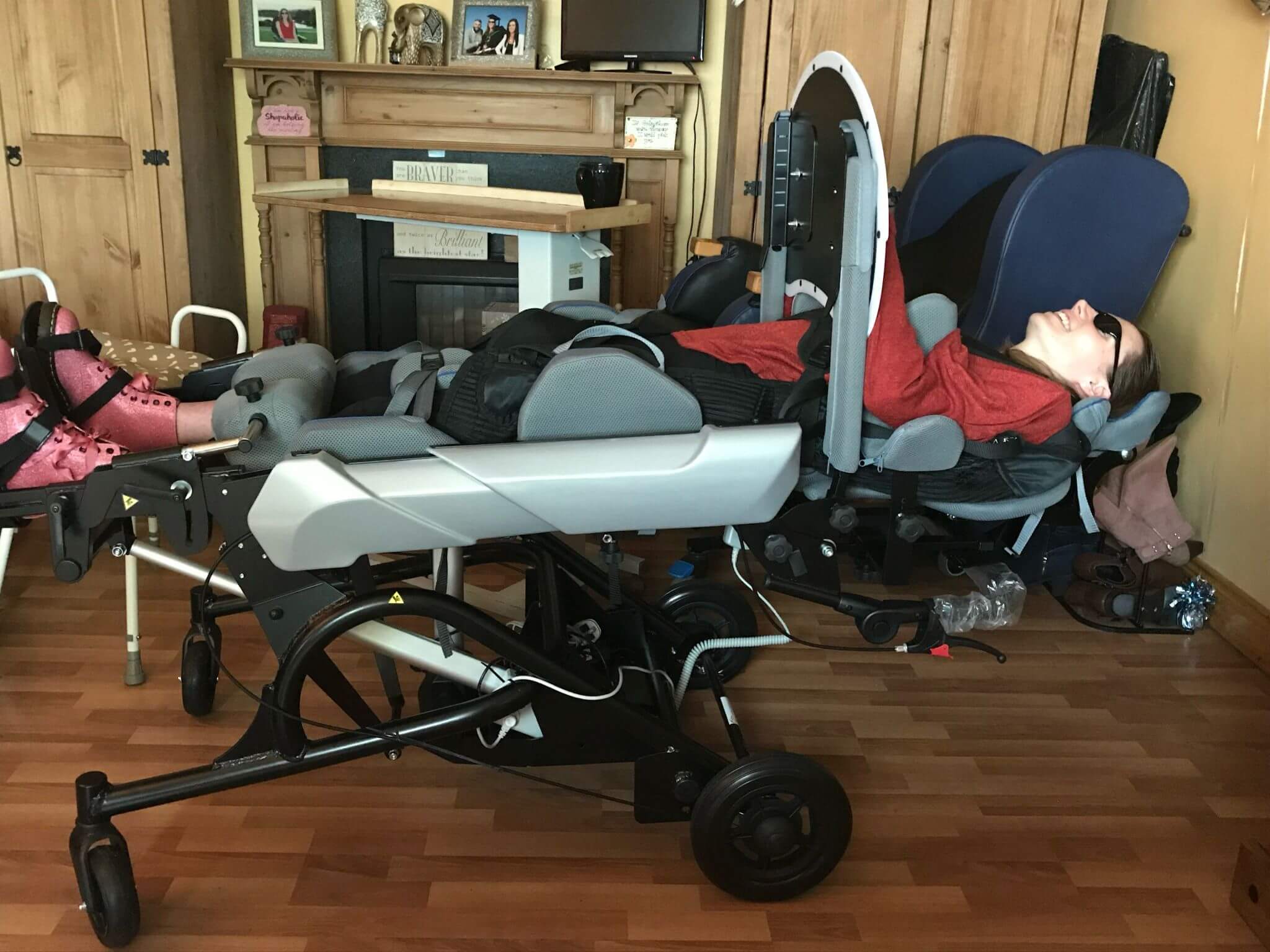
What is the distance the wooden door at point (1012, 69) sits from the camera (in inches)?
114

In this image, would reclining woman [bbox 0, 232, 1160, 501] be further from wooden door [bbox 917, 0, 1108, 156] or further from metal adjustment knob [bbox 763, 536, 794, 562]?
wooden door [bbox 917, 0, 1108, 156]

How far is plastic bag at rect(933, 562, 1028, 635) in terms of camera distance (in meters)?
2.41

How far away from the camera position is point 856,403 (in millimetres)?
1492

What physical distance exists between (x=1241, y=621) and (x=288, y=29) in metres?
3.36

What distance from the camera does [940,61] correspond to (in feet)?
9.66

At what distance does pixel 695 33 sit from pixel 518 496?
264 centimetres

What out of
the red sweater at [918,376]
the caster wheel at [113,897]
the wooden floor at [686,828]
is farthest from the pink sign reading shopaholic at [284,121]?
the caster wheel at [113,897]

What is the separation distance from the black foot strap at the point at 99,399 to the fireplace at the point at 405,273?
7.35 feet

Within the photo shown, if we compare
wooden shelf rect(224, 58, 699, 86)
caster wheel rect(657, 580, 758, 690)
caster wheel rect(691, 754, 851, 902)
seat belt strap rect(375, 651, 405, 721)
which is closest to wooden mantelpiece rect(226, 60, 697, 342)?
wooden shelf rect(224, 58, 699, 86)

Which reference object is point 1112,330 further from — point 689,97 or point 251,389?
point 689,97

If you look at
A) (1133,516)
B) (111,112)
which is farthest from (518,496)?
(111,112)

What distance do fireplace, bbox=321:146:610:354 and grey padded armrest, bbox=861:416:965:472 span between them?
2311 mm

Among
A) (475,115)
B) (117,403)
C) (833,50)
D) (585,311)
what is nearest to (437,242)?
(475,115)

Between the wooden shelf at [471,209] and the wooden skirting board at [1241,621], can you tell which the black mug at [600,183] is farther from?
the wooden skirting board at [1241,621]
